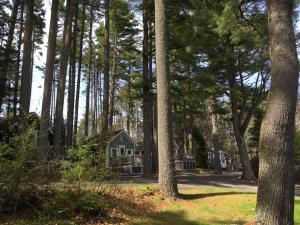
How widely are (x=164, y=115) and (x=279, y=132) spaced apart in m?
5.79

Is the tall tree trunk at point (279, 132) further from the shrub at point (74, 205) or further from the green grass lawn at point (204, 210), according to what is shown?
the shrub at point (74, 205)

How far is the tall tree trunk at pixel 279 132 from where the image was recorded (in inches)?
244

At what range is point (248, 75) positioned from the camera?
2625 cm

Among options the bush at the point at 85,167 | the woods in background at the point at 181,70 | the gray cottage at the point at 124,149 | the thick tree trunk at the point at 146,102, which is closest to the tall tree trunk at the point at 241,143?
the woods in background at the point at 181,70

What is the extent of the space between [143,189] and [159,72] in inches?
150

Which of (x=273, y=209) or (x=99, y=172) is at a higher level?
(x=99, y=172)

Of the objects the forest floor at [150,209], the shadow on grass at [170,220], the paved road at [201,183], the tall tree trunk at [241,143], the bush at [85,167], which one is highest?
the tall tree trunk at [241,143]

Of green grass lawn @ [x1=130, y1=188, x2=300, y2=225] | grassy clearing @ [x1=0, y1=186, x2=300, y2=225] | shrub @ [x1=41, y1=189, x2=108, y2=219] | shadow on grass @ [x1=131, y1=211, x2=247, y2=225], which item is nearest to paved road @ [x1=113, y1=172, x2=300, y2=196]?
grassy clearing @ [x1=0, y1=186, x2=300, y2=225]

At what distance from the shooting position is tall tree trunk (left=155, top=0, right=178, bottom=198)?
11.5 meters

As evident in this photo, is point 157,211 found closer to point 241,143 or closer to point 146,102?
point 146,102

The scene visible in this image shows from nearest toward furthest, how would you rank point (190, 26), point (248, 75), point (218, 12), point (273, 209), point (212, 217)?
1. point (273, 209)
2. point (212, 217)
3. point (218, 12)
4. point (190, 26)
5. point (248, 75)

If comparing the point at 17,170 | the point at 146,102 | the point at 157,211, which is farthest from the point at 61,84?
the point at 17,170

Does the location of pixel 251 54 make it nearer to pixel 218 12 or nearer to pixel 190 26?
pixel 190 26

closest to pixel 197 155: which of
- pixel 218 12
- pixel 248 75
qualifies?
pixel 248 75
